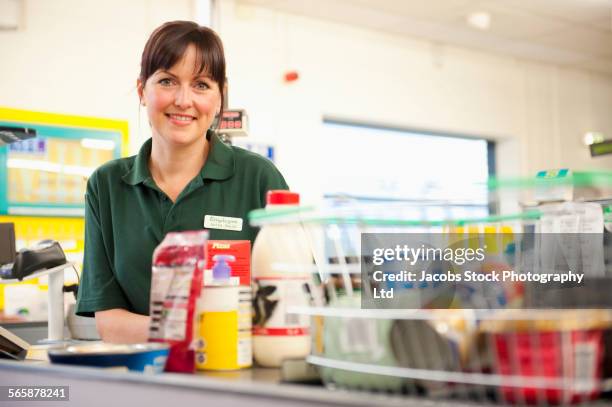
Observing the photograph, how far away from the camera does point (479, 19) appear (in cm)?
516

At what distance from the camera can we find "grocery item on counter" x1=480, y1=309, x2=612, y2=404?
0.58 meters

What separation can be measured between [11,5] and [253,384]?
3.93 m

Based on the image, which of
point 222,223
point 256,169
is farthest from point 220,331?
point 256,169

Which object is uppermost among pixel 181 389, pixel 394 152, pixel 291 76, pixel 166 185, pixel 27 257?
pixel 291 76

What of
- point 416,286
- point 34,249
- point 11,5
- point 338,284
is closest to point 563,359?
point 338,284

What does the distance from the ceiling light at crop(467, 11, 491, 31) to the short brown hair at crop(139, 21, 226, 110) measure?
4161mm

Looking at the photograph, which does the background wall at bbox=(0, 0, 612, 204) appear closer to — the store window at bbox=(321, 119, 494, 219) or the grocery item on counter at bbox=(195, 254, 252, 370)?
the store window at bbox=(321, 119, 494, 219)

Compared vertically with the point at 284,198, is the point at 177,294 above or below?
below

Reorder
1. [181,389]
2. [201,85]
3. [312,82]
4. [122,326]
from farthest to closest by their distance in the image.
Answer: [312,82]
[201,85]
[122,326]
[181,389]

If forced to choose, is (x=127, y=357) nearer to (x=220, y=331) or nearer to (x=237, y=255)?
(x=220, y=331)

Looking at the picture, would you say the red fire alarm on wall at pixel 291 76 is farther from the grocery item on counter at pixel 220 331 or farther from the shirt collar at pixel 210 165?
the grocery item on counter at pixel 220 331

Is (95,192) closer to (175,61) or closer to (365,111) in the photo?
(175,61)

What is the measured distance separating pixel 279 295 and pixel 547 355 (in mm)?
373

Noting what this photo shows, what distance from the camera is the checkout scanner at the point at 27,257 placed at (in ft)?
7.23
